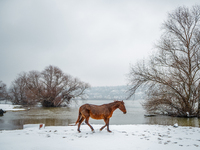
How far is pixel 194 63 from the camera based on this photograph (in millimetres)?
17531

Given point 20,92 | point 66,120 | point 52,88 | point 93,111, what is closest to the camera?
point 93,111

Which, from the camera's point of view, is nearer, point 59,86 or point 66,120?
point 66,120

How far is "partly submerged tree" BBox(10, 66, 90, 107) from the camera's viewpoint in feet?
131

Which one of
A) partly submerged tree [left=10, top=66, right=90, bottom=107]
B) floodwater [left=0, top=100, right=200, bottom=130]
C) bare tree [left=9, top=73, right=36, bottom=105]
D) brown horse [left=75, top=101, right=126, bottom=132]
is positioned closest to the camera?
brown horse [left=75, top=101, right=126, bottom=132]

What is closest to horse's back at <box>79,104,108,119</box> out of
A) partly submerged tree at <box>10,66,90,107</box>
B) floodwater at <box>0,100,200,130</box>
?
floodwater at <box>0,100,200,130</box>

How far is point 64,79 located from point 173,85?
3014 centimetres

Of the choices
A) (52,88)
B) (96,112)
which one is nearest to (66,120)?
(96,112)

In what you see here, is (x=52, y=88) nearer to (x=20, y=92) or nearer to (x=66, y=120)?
(x=20, y=92)

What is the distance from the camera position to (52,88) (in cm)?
4066

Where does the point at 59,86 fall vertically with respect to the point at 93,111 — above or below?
above

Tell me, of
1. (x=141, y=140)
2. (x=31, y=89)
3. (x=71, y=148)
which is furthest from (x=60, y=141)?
(x=31, y=89)

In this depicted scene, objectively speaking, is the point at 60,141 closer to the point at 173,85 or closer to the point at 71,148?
the point at 71,148

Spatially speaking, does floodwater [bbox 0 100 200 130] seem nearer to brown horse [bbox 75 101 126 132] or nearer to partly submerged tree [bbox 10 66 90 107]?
brown horse [bbox 75 101 126 132]

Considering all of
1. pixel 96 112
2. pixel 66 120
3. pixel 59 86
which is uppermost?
pixel 59 86
